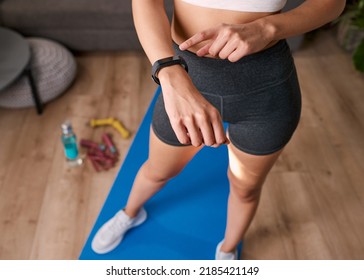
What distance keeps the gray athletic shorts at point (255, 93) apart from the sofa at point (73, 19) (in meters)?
1.66

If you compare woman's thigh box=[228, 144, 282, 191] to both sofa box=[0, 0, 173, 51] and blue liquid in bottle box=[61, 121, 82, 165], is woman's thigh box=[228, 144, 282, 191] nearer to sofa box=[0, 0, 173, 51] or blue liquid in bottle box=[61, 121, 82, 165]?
blue liquid in bottle box=[61, 121, 82, 165]

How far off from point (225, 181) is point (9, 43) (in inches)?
59.8

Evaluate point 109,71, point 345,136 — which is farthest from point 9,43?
point 345,136

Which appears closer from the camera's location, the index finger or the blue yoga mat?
the index finger

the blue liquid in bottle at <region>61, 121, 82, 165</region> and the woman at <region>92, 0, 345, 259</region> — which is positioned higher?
the woman at <region>92, 0, 345, 259</region>

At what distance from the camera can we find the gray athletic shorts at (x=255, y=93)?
2.91ft

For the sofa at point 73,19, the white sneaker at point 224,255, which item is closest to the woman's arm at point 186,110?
the white sneaker at point 224,255

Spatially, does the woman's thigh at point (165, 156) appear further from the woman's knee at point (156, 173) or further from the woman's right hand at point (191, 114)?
the woman's right hand at point (191, 114)

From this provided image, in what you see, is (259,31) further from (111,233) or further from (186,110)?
(111,233)

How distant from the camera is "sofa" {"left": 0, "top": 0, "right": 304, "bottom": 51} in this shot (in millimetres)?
2438

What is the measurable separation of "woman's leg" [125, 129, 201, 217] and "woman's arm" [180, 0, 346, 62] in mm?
399

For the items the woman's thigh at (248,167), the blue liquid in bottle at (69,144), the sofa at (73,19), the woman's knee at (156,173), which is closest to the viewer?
the woman's thigh at (248,167)

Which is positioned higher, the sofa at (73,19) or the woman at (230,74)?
the woman at (230,74)

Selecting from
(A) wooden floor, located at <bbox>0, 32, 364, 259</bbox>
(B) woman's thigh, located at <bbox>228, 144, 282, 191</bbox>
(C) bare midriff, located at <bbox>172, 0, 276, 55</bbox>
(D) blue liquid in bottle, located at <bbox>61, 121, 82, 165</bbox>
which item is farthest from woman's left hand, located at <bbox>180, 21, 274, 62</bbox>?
(D) blue liquid in bottle, located at <bbox>61, 121, 82, 165</bbox>
